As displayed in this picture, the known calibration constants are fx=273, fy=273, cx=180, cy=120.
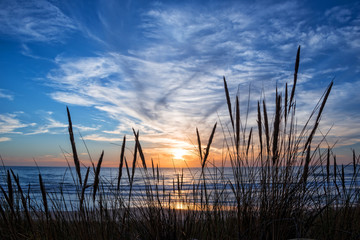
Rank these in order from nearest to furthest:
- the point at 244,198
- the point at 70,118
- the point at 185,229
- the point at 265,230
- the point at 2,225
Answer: the point at 70,118 < the point at 265,230 < the point at 244,198 < the point at 185,229 < the point at 2,225

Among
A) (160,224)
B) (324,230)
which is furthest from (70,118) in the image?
(324,230)

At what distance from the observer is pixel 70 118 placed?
198 cm

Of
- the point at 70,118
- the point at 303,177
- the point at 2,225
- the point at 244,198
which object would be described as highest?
the point at 70,118

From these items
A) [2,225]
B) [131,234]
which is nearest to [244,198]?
[131,234]

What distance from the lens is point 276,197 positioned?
7.76ft

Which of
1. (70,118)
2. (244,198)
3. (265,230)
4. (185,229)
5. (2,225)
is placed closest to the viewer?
(70,118)

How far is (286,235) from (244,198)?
0.47 metres

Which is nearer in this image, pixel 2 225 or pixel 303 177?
pixel 303 177

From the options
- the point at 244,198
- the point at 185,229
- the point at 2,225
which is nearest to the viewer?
the point at 244,198

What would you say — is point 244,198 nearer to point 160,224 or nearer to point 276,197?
point 276,197

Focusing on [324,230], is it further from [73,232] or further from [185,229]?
[73,232]

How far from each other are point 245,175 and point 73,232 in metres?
1.70

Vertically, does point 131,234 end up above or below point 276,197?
below

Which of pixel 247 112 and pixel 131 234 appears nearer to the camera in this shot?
pixel 131 234
